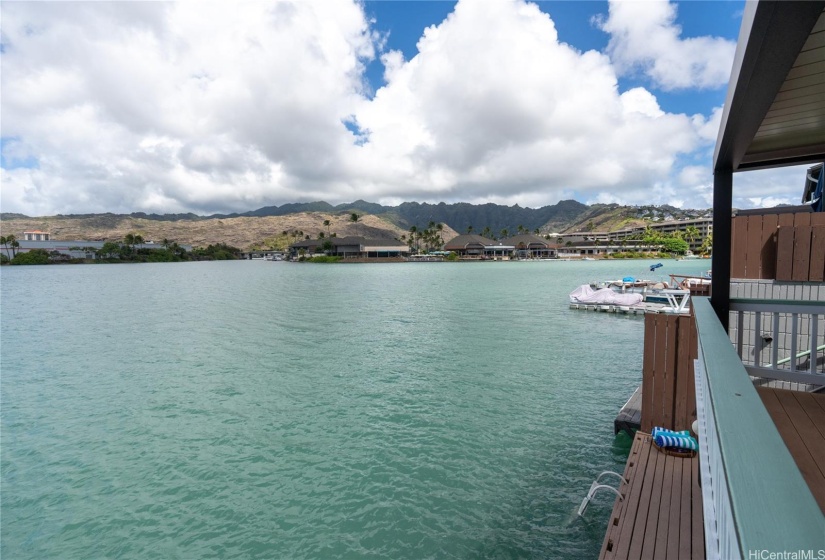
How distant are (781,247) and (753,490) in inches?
240

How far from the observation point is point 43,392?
42.1ft

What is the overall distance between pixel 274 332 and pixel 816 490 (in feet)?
68.9

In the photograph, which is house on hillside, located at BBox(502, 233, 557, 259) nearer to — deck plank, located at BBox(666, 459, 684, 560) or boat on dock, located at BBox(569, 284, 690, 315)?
boat on dock, located at BBox(569, 284, 690, 315)

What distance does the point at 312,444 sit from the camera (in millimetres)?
8797

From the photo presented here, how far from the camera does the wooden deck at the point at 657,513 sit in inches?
159

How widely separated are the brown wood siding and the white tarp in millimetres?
21491

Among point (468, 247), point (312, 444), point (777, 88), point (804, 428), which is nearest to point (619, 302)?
point (312, 444)

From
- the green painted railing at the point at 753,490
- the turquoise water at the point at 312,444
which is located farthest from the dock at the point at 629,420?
the green painted railing at the point at 753,490

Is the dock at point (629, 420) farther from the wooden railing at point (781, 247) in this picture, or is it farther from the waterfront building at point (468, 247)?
the waterfront building at point (468, 247)

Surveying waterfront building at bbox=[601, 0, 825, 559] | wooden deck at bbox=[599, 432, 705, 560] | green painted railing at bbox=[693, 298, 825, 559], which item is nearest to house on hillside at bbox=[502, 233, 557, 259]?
waterfront building at bbox=[601, 0, 825, 559]

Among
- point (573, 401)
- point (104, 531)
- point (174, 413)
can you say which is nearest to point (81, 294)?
point (174, 413)

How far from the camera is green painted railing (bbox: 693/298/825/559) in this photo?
2.99 ft

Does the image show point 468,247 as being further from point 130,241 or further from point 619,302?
point 619,302

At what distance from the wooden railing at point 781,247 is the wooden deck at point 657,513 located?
9.53ft
